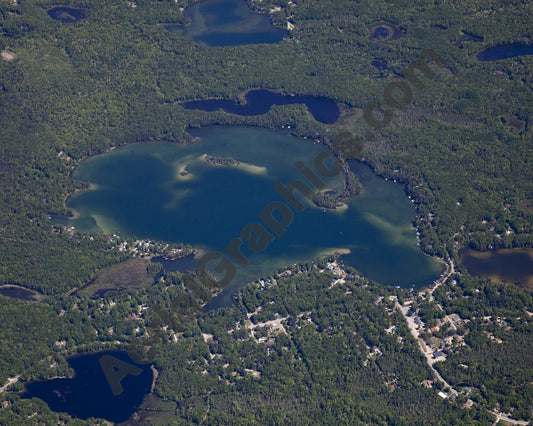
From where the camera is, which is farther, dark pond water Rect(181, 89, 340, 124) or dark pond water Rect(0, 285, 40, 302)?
dark pond water Rect(181, 89, 340, 124)

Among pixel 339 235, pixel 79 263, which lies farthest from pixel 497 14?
pixel 79 263

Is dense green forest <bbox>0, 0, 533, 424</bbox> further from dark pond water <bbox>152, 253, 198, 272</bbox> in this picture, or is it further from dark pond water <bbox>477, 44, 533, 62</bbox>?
dark pond water <bbox>152, 253, 198, 272</bbox>

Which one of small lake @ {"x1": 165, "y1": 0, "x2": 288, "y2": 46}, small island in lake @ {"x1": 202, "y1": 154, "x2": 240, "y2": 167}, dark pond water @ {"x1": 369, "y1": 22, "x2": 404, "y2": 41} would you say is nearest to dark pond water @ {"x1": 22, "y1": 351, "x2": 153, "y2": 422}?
small island in lake @ {"x1": 202, "y1": 154, "x2": 240, "y2": 167}

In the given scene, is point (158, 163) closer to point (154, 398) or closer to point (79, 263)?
point (79, 263)

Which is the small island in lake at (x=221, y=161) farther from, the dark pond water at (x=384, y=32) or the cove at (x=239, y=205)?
the dark pond water at (x=384, y=32)

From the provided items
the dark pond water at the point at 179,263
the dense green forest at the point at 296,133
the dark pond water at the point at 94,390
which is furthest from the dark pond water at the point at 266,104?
the dark pond water at the point at 94,390

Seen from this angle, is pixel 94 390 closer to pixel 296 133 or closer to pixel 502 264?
pixel 296 133
